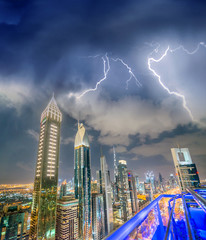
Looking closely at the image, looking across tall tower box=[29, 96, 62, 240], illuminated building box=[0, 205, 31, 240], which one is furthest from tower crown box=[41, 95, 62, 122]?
illuminated building box=[0, 205, 31, 240]

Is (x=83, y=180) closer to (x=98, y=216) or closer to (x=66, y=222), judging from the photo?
(x=98, y=216)

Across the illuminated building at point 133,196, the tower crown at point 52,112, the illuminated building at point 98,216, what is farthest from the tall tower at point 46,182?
the illuminated building at point 133,196

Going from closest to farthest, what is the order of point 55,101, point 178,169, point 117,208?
1. point 178,169
2. point 55,101
3. point 117,208

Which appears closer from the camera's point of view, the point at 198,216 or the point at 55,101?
the point at 198,216

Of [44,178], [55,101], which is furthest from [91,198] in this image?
[55,101]

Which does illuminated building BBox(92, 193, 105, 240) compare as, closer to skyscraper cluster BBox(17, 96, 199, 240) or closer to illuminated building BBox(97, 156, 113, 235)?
skyscraper cluster BBox(17, 96, 199, 240)

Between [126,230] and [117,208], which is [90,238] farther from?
[126,230]
